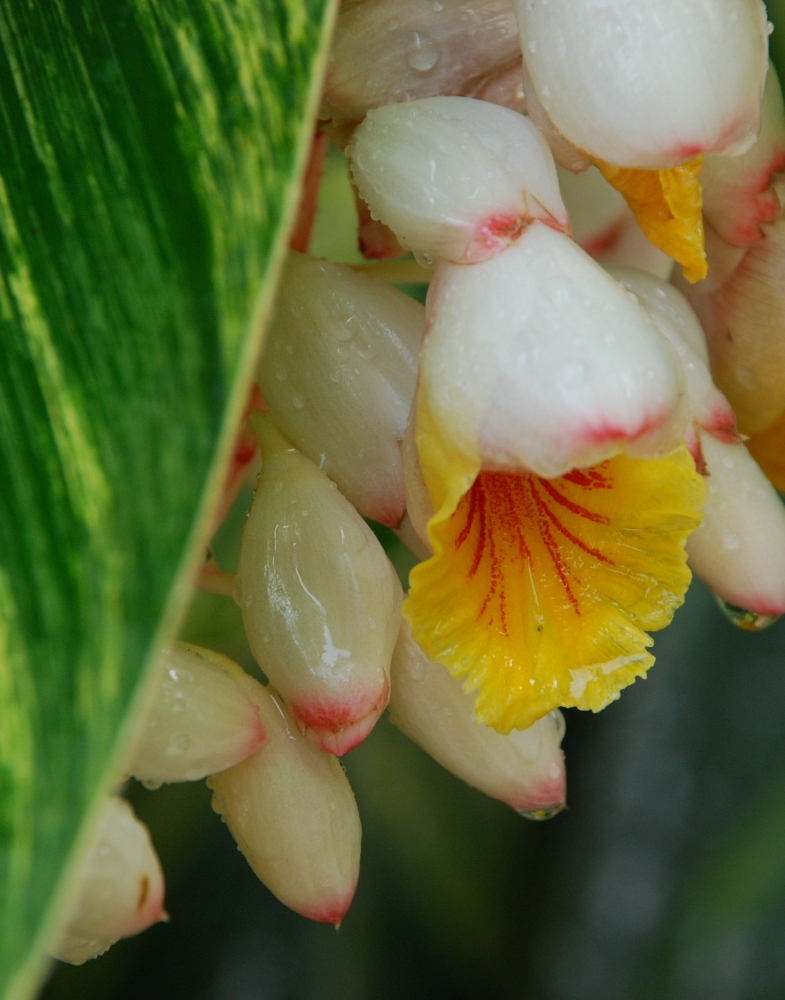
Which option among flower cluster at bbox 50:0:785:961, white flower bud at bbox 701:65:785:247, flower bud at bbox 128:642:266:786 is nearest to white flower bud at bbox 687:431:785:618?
flower cluster at bbox 50:0:785:961

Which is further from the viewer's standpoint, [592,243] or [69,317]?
[592,243]

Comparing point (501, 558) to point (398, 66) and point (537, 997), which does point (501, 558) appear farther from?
point (537, 997)

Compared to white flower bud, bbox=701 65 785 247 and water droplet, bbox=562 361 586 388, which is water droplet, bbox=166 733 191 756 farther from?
white flower bud, bbox=701 65 785 247

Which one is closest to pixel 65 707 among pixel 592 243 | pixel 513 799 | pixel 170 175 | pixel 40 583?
pixel 40 583

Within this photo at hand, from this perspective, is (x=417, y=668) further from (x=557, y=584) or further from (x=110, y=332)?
(x=110, y=332)

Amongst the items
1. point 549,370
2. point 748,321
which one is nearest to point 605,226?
point 748,321
